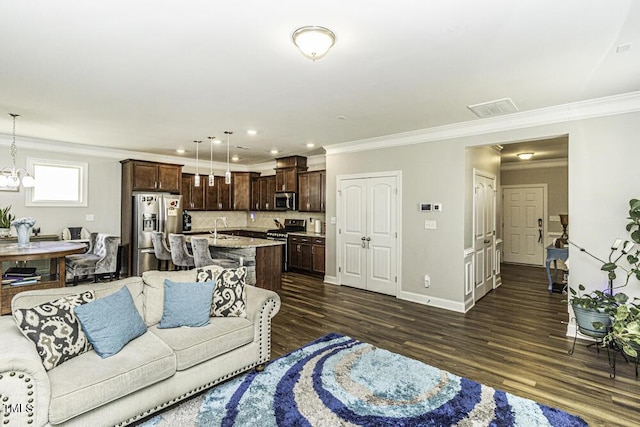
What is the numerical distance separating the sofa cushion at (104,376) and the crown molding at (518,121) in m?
4.35

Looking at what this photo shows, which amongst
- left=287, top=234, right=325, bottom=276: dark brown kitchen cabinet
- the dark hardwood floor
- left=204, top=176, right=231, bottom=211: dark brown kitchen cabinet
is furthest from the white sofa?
left=204, top=176, right=231, bottom=211: dark brown kitchen cabinet

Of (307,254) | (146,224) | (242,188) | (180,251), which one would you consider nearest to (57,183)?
(146,224)

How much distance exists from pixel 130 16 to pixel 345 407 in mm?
3045

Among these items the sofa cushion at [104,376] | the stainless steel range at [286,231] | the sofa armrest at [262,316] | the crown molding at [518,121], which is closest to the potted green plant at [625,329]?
the crown molding at [518,121]

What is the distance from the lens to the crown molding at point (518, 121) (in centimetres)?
348

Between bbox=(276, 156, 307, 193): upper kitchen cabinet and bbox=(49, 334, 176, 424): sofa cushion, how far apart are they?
18.1 feet

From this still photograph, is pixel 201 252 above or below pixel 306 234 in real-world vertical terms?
below

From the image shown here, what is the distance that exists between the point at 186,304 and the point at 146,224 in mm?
4555

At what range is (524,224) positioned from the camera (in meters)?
8.38

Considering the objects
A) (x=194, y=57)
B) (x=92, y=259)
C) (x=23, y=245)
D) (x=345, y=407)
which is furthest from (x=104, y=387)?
(x=92, y=259)

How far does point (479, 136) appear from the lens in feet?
14.8

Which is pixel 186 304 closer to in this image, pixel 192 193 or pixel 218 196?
pixel 192 193

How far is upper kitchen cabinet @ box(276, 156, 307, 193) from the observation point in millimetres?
7559

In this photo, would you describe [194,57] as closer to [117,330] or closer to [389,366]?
[117,330]
